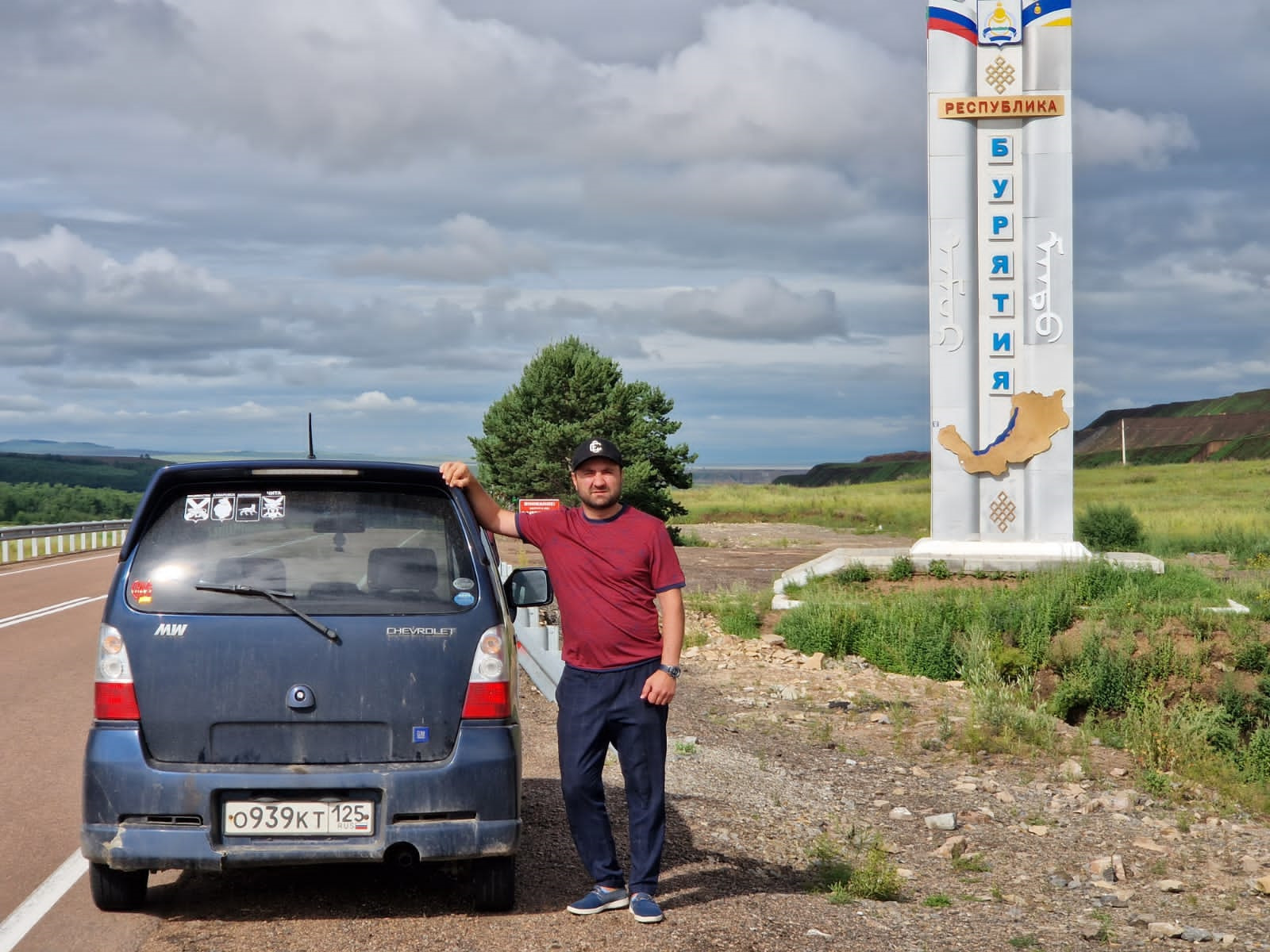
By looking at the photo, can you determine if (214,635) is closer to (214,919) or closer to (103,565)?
(214,919)

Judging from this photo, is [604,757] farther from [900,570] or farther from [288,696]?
[900,570]

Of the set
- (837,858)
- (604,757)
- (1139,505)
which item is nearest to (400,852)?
(604,757)

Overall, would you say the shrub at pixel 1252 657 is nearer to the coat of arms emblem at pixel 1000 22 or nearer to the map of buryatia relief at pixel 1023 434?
the map of buryatia relief at pixel 1023 434

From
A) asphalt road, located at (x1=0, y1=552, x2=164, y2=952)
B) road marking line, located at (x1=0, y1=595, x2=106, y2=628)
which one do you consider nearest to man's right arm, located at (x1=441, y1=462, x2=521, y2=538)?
asphalt road, located at (x1=0, y1=552, x2=164, y2=952)

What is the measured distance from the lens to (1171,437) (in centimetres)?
16525

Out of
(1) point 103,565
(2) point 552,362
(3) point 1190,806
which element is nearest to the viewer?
(3) point 1190,806

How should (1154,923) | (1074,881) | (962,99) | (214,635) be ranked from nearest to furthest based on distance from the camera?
(214,635)
(1154,923)
(1074,881)
(962,99)

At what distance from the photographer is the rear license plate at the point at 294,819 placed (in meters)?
5.13

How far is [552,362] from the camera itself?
51719 millimetres

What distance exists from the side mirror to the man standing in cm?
20

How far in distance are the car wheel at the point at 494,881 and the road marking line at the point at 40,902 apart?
184 cm

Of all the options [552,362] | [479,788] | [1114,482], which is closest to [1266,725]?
[479,788]

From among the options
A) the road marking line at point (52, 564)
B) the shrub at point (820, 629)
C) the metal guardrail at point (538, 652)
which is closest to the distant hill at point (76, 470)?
the road marking line at point (52, 564)

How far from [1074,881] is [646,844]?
3564 millimetres
